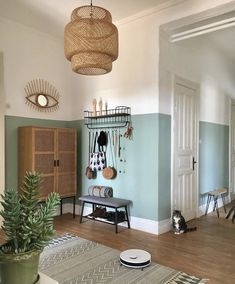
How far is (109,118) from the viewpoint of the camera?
171 inches

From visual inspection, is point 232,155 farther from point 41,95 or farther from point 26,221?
point 26,221

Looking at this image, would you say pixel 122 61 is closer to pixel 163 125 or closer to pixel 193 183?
pixel 163 125

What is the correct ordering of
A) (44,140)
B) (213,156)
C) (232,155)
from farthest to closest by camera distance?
1. (232,155)
2. (213,156)
3. (44,140)

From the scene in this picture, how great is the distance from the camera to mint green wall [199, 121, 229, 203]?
4922 mm

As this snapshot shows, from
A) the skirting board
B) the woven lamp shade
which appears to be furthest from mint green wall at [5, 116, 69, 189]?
the woven lamp shade

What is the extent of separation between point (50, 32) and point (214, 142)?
12.4 feet

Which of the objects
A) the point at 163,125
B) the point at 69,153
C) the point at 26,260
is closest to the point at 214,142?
the point at 163,125

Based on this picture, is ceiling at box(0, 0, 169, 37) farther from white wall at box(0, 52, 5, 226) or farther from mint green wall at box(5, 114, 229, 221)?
mint green wall at box(5, 114, 229, 221)

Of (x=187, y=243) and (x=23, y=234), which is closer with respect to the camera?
(x=23, y=234)

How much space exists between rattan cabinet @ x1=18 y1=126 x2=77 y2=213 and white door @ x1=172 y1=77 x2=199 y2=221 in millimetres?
1762

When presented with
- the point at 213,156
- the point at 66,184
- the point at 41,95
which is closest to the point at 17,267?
the point at 66,184

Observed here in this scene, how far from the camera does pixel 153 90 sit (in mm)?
3799

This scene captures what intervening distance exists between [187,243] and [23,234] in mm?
2900

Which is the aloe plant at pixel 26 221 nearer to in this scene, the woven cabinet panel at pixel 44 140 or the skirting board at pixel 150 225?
the skirting board at pixel 150 225
